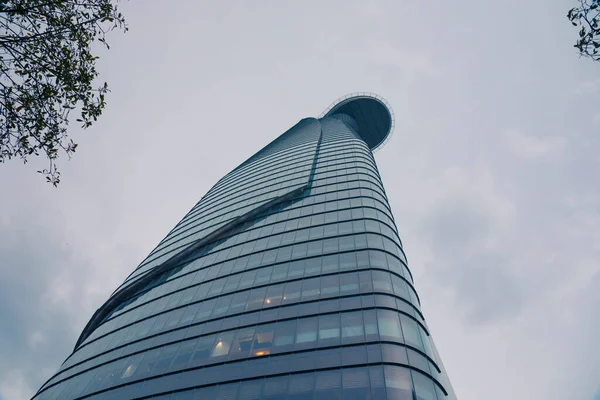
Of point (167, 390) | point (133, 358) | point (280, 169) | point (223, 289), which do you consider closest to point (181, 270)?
point (223, 289)

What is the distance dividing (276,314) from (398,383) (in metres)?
8.86

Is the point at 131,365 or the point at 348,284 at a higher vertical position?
the point at 348,284

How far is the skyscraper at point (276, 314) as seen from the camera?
1834 cm

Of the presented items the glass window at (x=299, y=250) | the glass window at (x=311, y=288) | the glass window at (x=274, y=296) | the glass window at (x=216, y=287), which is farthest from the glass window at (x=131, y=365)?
the glass window at (x=299, y=250)

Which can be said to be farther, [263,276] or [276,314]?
[263,276]

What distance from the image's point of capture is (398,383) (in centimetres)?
1658

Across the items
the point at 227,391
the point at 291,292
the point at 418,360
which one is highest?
the point at 291,292

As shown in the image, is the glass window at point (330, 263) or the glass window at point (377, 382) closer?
the glass window at point (377, 382)

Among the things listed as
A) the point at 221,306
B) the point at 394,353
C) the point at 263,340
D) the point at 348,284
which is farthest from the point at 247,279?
the point at 394,353

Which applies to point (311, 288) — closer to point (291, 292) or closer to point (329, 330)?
point (291, 292)

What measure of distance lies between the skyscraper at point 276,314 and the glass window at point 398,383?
2.0 inches

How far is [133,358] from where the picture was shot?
25.4m

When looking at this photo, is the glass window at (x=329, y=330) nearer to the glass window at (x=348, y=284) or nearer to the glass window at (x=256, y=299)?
the glass window at (x=348, y=284)

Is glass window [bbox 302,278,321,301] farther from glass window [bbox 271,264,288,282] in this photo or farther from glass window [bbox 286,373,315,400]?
glass window [bbox 286,373,315,400]
